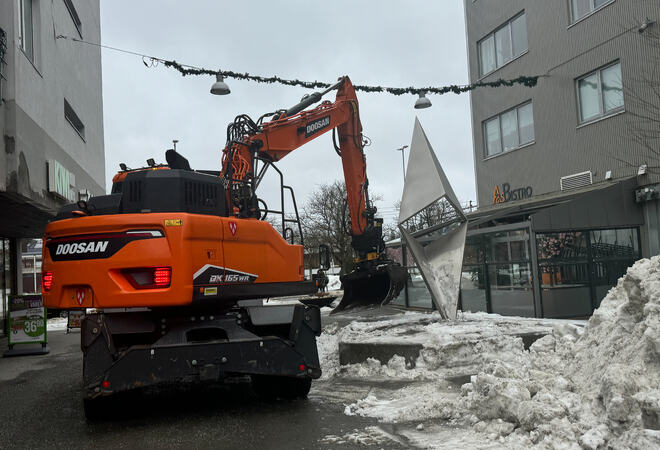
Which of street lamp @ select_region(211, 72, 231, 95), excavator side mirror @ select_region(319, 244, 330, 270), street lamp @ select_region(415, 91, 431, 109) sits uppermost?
street lamp @ select_region(415, 91, 431, 109)

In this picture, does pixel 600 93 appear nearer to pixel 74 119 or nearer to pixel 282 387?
pixel 282 387

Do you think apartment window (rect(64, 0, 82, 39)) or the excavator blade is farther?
apartment window (rect(64, 0, 82, 39))

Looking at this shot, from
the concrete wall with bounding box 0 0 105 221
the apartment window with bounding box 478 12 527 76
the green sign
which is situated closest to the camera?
the concrete wall with bounding box 0 0 105 221

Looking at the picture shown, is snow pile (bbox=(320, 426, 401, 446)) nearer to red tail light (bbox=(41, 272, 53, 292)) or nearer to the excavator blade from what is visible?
red tail light (bbox=(41, 272, 53, 292))

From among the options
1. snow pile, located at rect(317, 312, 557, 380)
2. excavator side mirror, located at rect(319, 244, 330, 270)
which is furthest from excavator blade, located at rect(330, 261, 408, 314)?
excavator side mirror, located at rect(319, 244, 330, 270)

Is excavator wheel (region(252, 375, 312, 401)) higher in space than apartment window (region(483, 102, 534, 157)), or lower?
lower

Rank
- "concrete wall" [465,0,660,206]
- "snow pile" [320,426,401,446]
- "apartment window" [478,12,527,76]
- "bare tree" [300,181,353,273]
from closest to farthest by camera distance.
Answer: "snow pile" [320,426,401,446], "concrete wall" [465,0,660,206], "apartment window" [478,12,527,76], "bare tree" [300,181,353,273]

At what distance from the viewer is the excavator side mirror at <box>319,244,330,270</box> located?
806cm

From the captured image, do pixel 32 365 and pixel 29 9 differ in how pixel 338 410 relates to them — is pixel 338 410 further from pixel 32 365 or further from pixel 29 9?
pixel 29 9

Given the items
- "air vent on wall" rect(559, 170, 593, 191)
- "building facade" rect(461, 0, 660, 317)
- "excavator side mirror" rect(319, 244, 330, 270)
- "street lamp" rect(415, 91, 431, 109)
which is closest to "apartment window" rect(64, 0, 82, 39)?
"street lamp" rect(415, 91, 431, 109)

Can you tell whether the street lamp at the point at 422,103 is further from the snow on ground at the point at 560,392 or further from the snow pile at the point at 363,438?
the snow pile at the point at 363,438

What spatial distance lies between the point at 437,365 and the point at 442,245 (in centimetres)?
351

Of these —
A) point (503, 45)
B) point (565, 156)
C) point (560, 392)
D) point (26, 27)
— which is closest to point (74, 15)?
point (26, 27)

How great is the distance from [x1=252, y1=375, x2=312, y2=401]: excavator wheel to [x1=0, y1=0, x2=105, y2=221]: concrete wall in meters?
5.31
